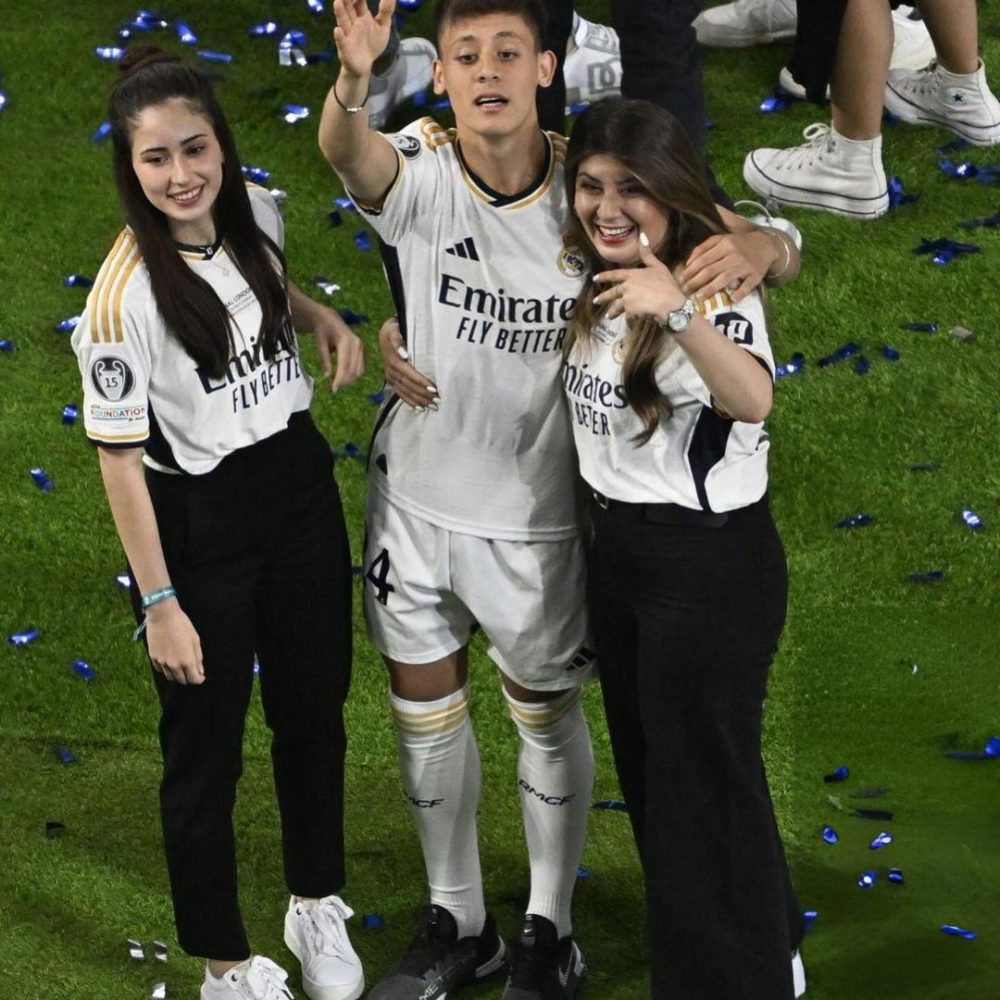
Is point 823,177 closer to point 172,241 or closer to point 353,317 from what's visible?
point 353,317

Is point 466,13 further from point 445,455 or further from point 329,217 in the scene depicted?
point 329,217

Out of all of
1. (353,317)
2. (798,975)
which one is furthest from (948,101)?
(798,975)

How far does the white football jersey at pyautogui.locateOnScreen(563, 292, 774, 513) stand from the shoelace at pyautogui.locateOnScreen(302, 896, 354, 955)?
91 cm

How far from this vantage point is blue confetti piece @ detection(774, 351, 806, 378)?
4.61 metres

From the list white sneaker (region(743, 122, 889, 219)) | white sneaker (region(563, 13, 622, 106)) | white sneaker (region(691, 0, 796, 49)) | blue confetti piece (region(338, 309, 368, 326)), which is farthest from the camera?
white sneaker (region(691, 0, 796, 49))

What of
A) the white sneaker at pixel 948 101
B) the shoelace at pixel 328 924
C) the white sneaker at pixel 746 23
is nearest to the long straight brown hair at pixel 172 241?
the shoelace at pixel 328 924

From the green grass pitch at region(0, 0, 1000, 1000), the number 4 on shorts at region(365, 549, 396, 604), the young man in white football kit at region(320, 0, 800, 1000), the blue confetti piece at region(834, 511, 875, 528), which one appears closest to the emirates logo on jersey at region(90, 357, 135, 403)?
the young man in white football kit at region(320, 0, 800, 1000)

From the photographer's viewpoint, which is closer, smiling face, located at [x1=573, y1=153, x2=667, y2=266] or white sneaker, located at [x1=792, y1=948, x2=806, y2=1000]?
smiling face, located at [x1=573, y1=153, x2=667, y2=266]

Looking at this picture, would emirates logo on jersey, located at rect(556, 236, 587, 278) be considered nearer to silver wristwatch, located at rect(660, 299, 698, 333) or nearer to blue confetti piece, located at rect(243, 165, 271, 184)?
silver wristwatch, located at rect(660, 299, 698, 333)

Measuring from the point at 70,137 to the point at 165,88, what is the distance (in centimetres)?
300

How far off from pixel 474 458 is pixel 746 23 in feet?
10.8

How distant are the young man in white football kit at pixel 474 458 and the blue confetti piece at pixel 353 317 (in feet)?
6.18

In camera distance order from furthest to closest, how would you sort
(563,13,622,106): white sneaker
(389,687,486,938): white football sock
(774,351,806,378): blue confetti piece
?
1. (563,13,622,106): white sneaker
2. (774,351,806,378): blue confetti piece
3. (389,687,486,938): white football sock

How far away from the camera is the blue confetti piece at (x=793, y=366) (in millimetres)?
4605
